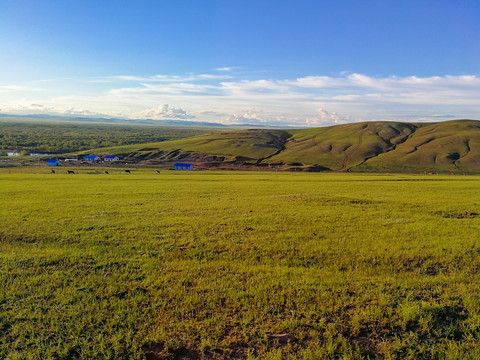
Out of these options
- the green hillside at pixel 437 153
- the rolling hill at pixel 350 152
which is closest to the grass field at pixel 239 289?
the rolling hill at pixel 350 152

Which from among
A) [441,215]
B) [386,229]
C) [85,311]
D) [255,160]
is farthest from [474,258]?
[255,160]

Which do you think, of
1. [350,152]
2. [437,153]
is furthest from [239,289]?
[437,153]

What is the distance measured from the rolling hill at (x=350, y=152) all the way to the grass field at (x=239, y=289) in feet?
349

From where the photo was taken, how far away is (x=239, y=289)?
934cm

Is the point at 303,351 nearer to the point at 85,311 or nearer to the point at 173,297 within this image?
the point at 173,297

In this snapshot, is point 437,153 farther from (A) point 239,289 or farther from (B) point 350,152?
(A) point 239,289

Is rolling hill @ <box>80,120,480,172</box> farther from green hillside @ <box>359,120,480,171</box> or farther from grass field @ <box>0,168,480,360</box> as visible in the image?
grass field @ <box>0,168,480,360</box>

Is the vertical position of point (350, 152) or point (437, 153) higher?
point (437, 153)

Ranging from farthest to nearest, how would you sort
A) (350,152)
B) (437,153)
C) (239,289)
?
(350,152) < (437,153) < (239,289)

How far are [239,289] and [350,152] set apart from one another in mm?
158894

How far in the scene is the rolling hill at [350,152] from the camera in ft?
421

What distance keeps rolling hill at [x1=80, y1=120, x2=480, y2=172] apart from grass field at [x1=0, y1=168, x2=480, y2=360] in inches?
4186

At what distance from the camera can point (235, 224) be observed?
56.5 feet

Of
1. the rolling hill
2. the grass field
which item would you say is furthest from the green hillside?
the grass field
